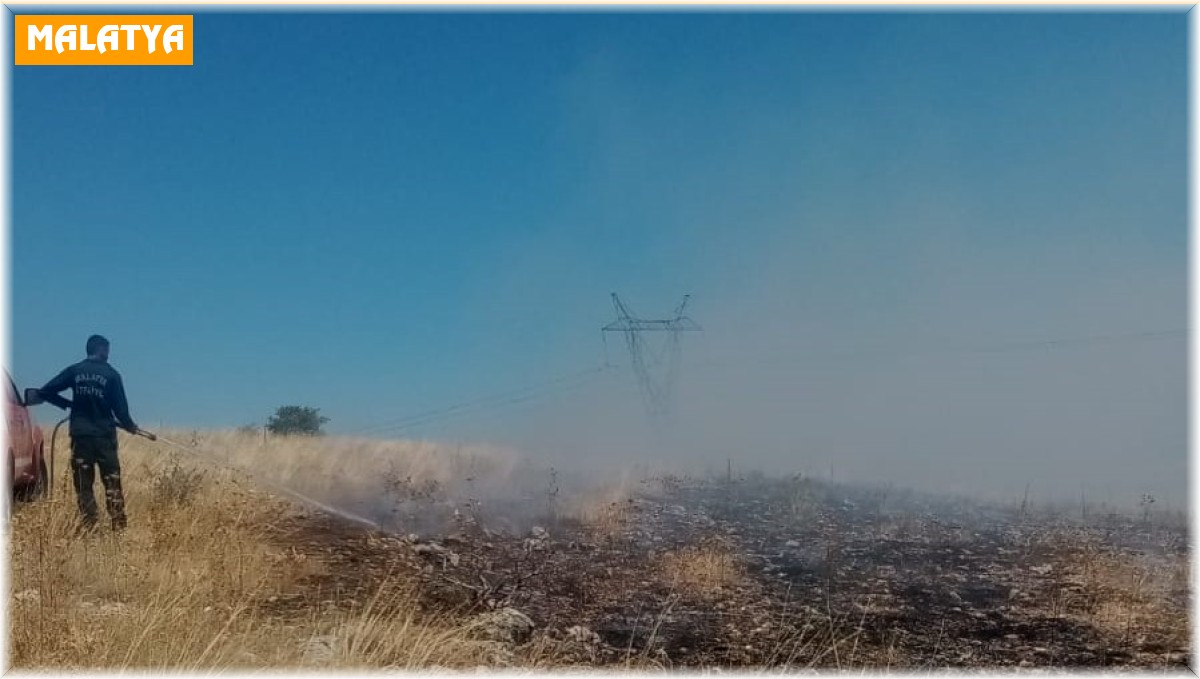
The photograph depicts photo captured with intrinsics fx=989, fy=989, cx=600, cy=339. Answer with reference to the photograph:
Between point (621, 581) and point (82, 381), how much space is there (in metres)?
4.76

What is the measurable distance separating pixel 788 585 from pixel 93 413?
5810 mm

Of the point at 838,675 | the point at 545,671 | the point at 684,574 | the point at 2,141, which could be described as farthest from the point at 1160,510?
the point at 2,141

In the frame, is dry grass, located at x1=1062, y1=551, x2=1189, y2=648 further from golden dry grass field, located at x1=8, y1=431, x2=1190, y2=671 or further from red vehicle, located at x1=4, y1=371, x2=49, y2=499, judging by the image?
red vehicle, located at x1=4, y1=371, x2=49, y2=499

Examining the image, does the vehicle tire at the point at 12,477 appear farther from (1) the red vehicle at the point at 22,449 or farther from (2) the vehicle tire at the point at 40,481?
(2) the vehicle tire at the point at 40,481

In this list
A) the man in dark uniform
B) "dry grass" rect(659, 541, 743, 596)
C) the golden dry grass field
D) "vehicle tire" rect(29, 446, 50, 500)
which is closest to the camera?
the golden dry grass field

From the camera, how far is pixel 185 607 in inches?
203

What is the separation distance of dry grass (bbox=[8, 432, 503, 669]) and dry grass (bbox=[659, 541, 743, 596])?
2.15 meters

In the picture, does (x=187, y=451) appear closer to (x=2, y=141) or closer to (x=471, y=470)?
(x=471, y=470)

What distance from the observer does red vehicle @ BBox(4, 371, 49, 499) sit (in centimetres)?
779

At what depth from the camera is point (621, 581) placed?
757cm

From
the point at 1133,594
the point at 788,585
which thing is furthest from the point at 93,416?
the point at 1133,594

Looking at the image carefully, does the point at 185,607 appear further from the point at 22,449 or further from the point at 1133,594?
the point at 1133,594

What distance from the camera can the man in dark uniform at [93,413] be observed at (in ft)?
26.1

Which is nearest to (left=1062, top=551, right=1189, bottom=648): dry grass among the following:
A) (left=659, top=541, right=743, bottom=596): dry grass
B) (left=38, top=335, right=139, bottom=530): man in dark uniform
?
(left=659, top=541, right=743, bottom=596): dry grass
